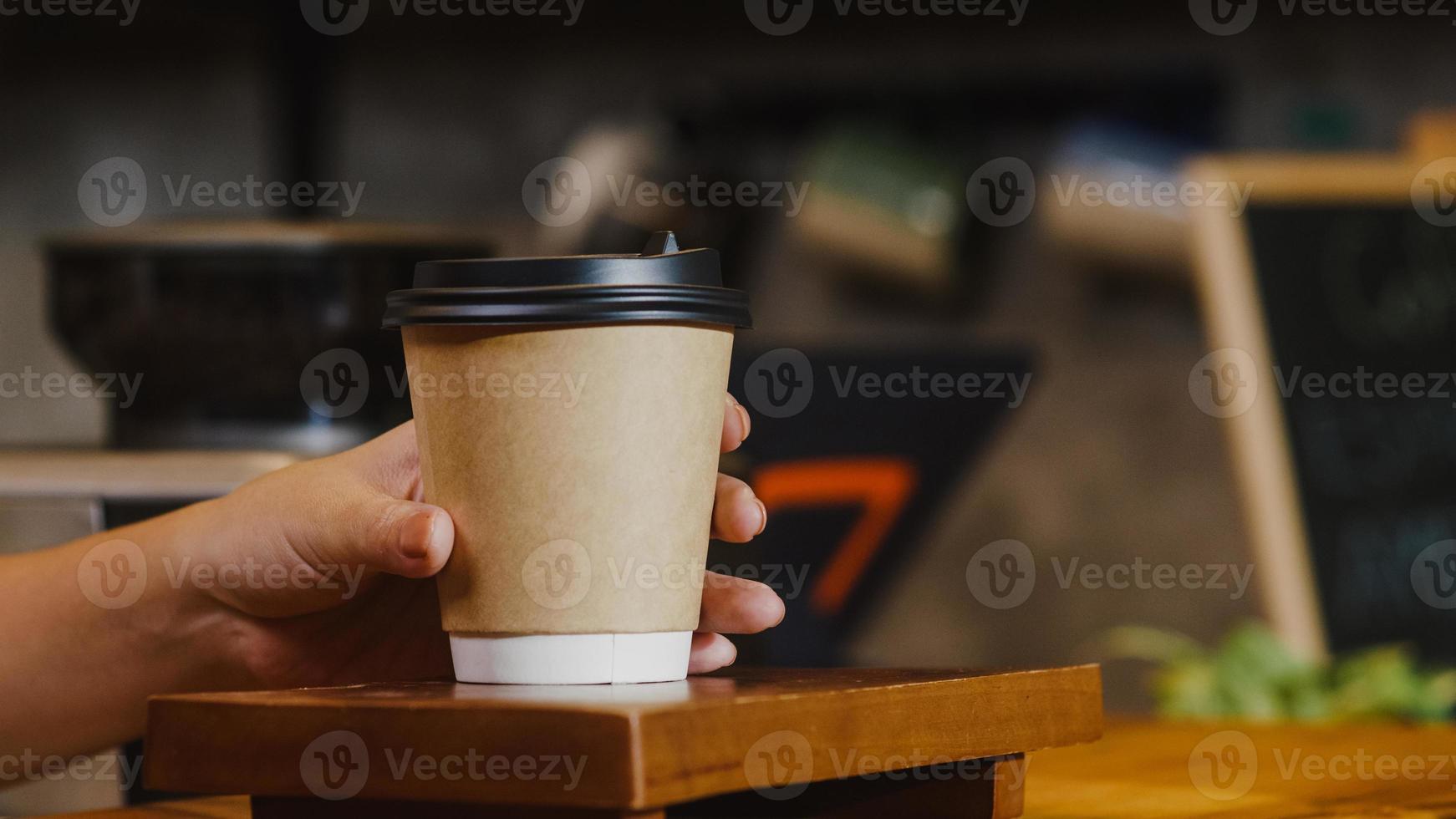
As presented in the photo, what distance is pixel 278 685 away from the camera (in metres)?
1.07

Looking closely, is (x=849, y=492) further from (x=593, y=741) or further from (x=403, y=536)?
(x=593, y=741)

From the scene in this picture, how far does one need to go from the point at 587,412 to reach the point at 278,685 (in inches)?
19.4

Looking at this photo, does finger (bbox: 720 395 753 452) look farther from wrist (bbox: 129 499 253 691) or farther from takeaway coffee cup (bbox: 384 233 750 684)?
wrist (bbox: 129 499 253 691)

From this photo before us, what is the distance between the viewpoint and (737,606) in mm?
886

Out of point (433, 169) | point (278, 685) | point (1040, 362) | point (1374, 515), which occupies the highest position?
point (433, 169)

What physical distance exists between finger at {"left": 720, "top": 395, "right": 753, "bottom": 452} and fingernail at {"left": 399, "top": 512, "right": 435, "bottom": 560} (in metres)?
0.23

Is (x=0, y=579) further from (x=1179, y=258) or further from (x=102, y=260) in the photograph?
(x=1179, y=258)

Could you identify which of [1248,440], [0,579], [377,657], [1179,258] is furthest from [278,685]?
[1179,258]

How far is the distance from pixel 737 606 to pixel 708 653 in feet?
0.15

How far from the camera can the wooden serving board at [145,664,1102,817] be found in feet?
1.82

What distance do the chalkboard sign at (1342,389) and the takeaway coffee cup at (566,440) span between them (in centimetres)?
211

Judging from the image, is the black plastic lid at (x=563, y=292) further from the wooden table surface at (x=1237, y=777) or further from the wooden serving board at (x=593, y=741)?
the wooden table surface at (x=1237, y=777)

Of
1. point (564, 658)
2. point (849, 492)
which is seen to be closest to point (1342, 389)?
point (849, 492)

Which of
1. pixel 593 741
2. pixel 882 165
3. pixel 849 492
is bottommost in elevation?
pixel 593 741
